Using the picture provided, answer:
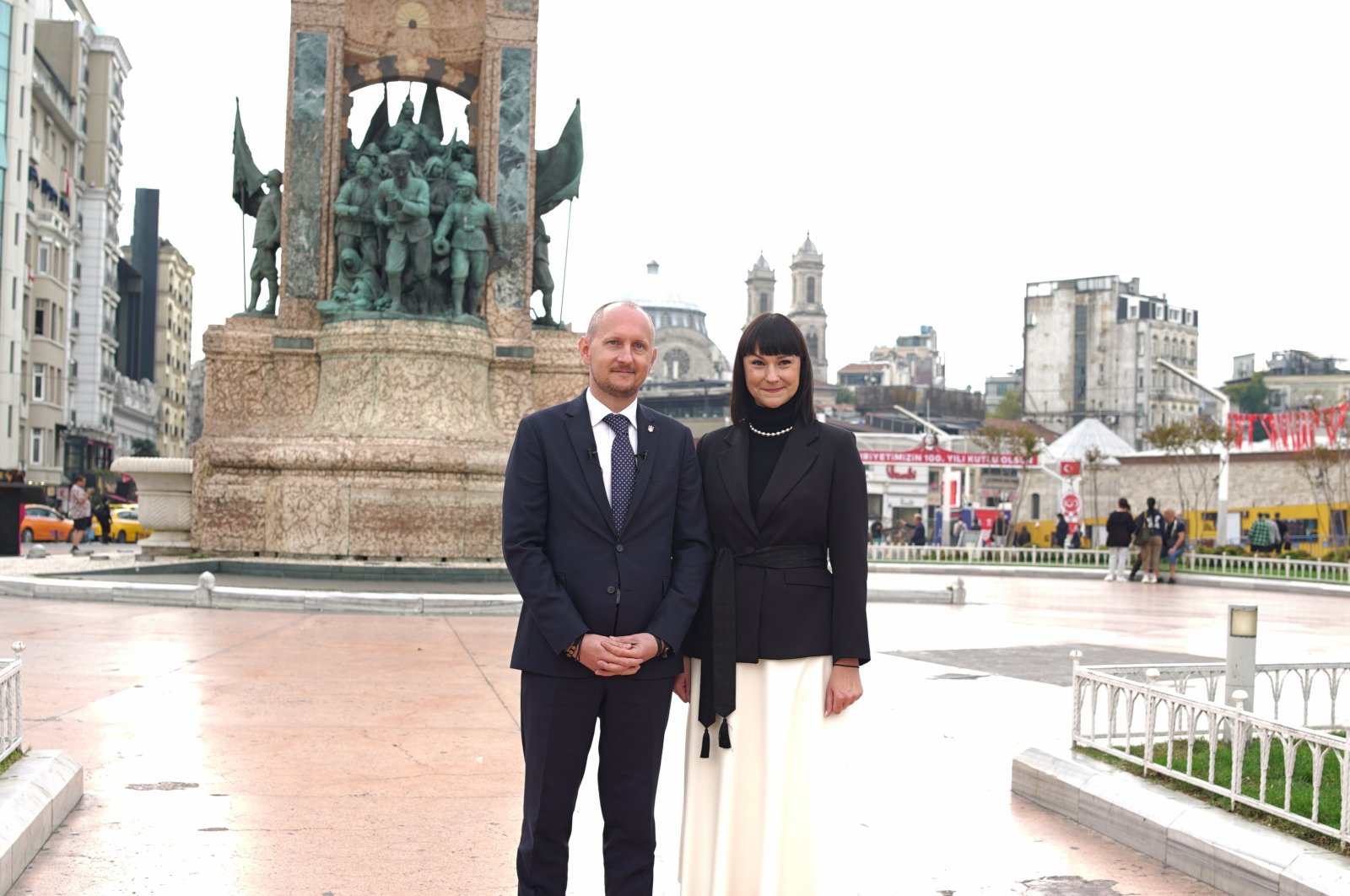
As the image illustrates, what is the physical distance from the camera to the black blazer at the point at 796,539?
4477mm

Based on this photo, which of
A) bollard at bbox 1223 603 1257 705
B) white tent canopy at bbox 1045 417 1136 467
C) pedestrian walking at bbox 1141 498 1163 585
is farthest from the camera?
white tent canopy at bbox 1045 417 1136 467

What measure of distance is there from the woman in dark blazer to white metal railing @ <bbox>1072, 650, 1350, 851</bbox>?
1760 mm

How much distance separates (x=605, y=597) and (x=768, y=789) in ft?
2.48

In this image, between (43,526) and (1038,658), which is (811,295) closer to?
(43,526)

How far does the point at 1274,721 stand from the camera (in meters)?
5.39

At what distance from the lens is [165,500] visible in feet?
62.3

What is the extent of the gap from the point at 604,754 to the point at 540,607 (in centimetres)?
51

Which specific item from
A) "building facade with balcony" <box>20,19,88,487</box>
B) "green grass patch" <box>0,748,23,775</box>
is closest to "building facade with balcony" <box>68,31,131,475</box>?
"building facade with balcony" <box>20,19,88,487</box>

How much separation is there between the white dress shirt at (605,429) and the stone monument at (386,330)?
13.1 metres

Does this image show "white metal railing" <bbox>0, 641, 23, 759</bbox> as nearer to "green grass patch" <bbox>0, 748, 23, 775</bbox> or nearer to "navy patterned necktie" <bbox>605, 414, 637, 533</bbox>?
"green grass patch" <bbox>0, 748, 23, 775</bbox>

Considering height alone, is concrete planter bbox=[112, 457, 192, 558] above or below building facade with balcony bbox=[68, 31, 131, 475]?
below

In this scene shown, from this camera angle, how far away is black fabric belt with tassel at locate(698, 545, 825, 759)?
442 cm

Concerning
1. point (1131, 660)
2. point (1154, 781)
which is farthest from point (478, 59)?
point (1154, 781)

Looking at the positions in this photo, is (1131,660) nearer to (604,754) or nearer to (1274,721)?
(1274,721)
